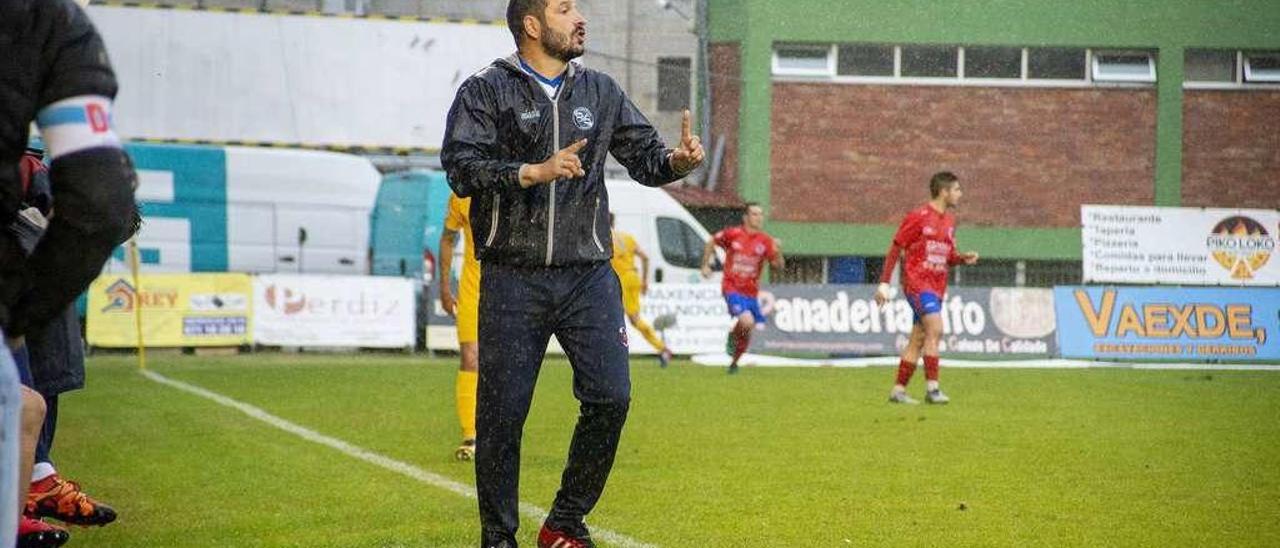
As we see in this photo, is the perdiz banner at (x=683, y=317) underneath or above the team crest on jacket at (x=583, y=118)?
underneath


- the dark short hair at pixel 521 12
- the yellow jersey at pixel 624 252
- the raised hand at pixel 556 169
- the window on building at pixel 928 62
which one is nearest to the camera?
the raised hand at pixel 556 169

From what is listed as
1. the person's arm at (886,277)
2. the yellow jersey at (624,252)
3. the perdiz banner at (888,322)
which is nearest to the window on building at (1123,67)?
the perdiz banner at (888,322)

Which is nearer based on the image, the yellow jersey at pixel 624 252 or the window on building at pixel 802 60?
the yellow jersey at pixel 624 252

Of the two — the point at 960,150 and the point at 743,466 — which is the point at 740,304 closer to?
the point at 743,466

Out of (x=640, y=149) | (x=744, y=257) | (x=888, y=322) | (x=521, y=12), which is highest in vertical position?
(x=521, y=12)

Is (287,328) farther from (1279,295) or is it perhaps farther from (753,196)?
(1279,295)

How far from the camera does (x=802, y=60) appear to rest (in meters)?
36.0

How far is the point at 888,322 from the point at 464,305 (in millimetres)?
16620

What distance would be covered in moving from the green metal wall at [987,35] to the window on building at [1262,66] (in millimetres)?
266

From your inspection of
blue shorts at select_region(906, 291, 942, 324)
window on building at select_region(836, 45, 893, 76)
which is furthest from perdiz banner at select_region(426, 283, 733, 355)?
blue shorts at select_region(906, 291, 942, 324)

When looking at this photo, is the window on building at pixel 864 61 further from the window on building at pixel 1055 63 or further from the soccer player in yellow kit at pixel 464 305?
the soccer player in yellow kit at pixel 464 305

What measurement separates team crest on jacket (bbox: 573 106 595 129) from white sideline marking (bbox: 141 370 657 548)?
170 cm

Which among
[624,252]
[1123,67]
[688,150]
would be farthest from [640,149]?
[1123,67]

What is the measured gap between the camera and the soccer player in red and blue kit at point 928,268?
16578 millimetres
